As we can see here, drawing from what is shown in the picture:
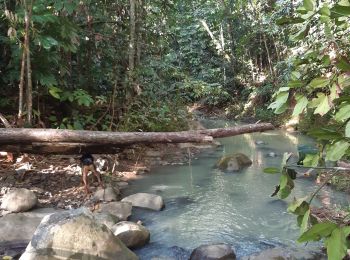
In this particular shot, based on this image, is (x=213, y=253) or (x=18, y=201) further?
(x=18, y=201)

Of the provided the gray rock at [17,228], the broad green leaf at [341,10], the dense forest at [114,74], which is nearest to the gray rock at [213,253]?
the dense forest at [114,74]

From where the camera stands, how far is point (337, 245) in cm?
A: 89

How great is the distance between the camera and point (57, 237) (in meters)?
3.74

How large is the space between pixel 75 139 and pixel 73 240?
42.4 inches

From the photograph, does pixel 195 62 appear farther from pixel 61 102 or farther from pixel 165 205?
pixel 165 205

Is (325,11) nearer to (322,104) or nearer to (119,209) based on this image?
(322,104)

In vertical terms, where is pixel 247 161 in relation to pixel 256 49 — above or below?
below

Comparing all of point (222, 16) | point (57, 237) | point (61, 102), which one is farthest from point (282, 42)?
point (57, 237)

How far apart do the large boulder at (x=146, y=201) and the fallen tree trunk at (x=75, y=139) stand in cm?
175

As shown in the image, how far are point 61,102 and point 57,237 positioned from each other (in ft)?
15.9

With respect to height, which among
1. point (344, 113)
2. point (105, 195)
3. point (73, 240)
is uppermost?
point (344, 113)

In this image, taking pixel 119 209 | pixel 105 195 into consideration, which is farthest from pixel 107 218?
pixel 105 195

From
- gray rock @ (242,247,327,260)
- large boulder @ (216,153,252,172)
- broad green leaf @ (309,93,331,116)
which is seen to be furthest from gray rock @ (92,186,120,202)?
broad green leaf @ (309,93,331,116)

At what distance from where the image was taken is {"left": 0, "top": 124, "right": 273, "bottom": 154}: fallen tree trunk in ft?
13.3
